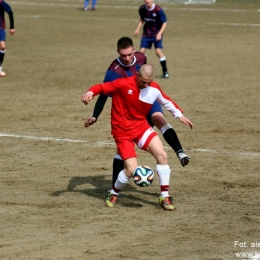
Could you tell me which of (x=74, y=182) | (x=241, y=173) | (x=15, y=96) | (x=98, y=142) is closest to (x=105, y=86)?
(x=74, y=182)

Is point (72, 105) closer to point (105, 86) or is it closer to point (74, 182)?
point (74, 182)

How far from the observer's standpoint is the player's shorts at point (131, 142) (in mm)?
10547

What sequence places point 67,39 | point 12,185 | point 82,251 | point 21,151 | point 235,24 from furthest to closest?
1. point 235,24
2. point 67,39
3. point 21,151
4. point 12,185
5. point 82,251

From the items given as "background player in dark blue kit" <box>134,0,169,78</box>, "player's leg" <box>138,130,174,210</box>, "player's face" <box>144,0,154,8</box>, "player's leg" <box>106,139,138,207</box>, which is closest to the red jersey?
"player's leg" <box>106,139,138,207</box>

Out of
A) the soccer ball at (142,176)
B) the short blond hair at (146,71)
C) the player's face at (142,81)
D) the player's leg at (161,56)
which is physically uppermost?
the short blond hair at (146,71)

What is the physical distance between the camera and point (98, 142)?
14.6 m

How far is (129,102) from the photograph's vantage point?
1053cm

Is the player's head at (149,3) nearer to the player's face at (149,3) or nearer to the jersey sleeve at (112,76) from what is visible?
the player's face at (149,3)

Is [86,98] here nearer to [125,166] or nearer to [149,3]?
[125,166]

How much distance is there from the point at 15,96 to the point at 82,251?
10487 mm

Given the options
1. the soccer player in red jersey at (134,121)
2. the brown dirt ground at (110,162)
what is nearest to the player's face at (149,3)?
the brown dirt ground at (110,162)

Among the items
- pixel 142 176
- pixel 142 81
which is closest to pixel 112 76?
pixel 142 81

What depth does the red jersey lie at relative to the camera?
10.5 metres

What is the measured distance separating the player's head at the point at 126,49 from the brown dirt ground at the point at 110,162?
2.15 metres
